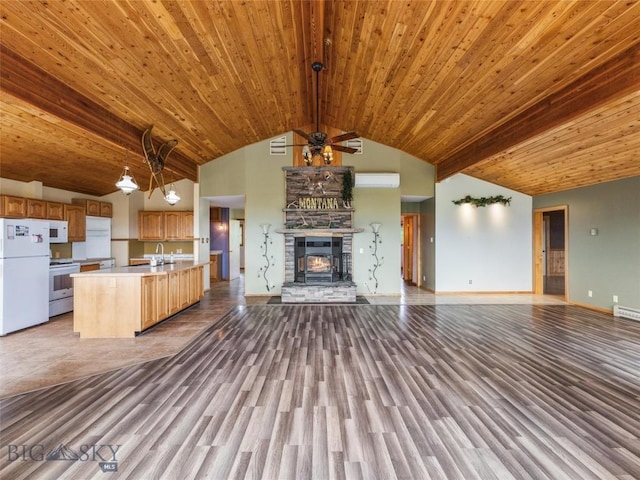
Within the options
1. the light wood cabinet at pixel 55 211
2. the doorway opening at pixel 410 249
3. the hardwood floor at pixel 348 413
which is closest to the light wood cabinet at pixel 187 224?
the light wood cabinet at pixel 55 211

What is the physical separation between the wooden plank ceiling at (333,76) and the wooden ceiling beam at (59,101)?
0.02m

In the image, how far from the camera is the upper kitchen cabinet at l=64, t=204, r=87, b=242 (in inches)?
241

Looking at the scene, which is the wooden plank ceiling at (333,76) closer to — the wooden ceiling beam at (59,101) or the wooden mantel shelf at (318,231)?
the wooden ceiling beam at (59,101)

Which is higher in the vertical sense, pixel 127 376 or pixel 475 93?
pixel 475 93

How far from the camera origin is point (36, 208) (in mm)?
5332

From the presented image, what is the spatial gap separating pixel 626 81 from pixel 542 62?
79 centimetres

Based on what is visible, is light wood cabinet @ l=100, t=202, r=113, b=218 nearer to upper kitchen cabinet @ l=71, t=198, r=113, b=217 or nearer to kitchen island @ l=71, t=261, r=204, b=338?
upper kitchen cabinet @ l=71, t=198, r=113, b=217

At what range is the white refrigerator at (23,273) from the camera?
426 cm

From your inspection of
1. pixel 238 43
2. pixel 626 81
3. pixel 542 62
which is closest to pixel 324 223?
pixel 238 43

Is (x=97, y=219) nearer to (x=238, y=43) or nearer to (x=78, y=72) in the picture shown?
(x=78, y=72)

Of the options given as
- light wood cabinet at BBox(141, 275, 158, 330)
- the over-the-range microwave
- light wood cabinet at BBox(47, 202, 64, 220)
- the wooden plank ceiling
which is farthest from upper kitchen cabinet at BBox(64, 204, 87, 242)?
light wood cabinet at BBox(141, 275, 158, 330)

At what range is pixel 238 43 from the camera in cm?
377

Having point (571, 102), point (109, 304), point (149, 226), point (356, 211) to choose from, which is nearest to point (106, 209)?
point (149, 226)

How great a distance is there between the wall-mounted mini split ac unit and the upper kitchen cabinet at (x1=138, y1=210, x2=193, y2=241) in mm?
4671
